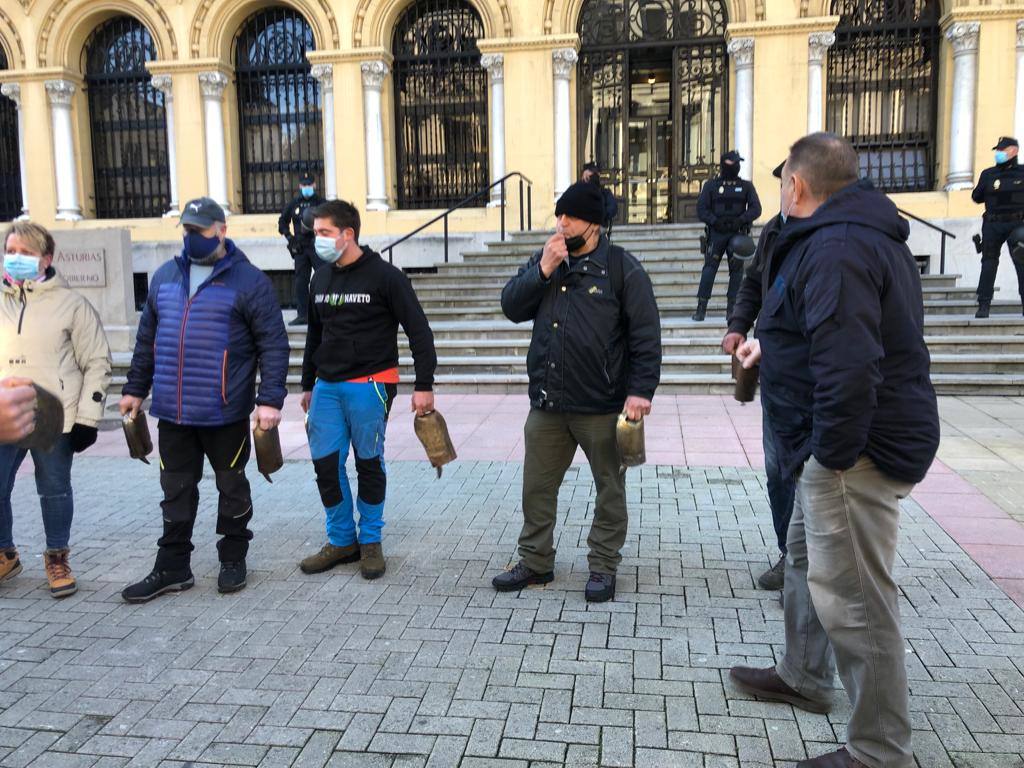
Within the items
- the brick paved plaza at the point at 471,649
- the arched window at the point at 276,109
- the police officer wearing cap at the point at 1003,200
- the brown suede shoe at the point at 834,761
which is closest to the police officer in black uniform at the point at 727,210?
the police officer wearing cap at the point at 1003,200

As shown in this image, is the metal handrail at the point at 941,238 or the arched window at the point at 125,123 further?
the arched window at the point at 125,123

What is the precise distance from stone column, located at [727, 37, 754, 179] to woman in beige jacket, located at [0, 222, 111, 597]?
12.5m

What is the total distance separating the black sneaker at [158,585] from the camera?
4.11 metres

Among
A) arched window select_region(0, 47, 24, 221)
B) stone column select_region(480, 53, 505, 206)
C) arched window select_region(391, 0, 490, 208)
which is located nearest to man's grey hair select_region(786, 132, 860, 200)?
stone column select_region(480, 53, 505, 206)

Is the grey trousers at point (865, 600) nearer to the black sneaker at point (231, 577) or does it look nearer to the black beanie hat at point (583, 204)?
the black beanie hat at point (583, 204)

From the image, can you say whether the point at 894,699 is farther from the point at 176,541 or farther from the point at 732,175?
the point at 732,175

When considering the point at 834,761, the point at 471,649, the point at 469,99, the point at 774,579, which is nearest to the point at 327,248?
the point at 471,649

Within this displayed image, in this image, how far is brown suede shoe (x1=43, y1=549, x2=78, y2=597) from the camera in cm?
420

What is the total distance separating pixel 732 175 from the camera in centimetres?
1021

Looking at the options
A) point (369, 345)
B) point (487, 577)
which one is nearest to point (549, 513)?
point (487, 577)

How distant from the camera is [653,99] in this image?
15852 mm

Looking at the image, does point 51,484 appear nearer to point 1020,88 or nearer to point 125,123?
point 125,123

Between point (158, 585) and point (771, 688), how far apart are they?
291 cm

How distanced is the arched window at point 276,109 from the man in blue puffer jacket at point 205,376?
13114mm
